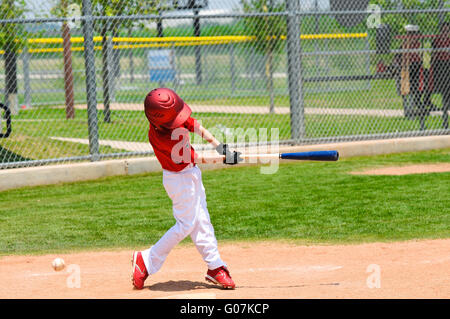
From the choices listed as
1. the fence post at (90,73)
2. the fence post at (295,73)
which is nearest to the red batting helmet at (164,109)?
the fence post at (90,73)

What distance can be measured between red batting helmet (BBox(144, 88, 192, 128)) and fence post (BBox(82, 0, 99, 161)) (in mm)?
5493

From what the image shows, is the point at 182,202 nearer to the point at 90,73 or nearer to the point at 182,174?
the point at 182,174

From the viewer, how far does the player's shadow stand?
5355 millimetres

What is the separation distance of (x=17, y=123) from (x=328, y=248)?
9624 millimetres

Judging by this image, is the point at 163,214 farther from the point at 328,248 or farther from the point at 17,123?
the point at 17,123

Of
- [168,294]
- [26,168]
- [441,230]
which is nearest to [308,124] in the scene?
[26,168]

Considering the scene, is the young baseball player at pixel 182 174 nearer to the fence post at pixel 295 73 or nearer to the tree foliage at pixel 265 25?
the fence post at pixel 295 73

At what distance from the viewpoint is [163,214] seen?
8172 millimetres

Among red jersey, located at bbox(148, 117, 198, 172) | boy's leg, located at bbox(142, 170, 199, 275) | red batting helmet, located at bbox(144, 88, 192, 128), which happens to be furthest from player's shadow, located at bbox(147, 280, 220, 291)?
red batting helmet, located at bbox(144, 88, 192, 128)

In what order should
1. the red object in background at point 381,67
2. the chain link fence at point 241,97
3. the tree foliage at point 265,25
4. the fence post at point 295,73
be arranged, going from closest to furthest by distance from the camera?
the chain link fence at point 241,97 → the fence post at point 295,73 → the red object in background at point 381,67 → the tree foliage at point 265,25

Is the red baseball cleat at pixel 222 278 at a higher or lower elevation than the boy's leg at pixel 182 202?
lower

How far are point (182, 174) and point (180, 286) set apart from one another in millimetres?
820

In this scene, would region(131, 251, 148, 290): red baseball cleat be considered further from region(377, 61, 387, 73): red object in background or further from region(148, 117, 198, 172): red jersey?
region(377, 61, 387, 73): red object in background

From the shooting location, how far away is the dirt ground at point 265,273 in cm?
506
